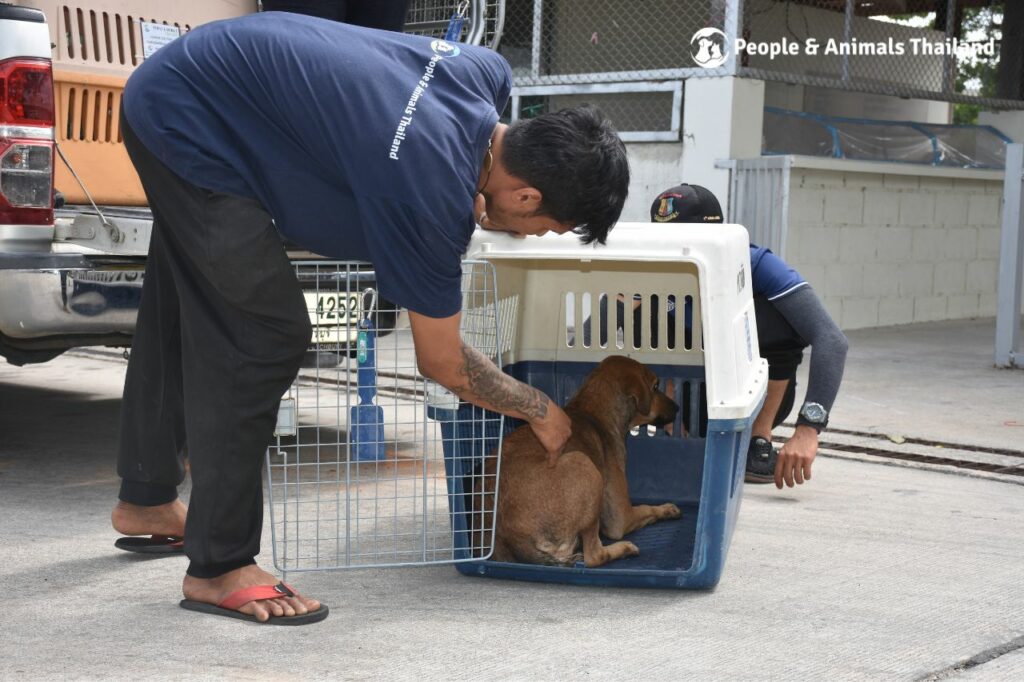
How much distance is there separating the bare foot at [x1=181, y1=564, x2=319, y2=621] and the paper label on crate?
271 centimetres

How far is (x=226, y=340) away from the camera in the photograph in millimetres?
2887

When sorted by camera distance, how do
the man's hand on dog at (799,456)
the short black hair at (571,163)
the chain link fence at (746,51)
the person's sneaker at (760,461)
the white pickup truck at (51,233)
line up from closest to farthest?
1. the short black hair at (571,163)
2. the man's hand on dog at (799,456)
3. the white pickup truck at (51,233)
4. the person's sneaker at (760,461)
5. the chain link fence at (746,51)

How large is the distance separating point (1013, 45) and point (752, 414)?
1149 cm

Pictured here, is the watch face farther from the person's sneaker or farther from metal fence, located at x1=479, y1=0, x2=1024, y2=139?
metal fence, located at x1=479, y1=0, x2=1024, y2=139

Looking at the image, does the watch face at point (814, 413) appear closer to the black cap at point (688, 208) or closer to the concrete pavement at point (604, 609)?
the concrete pavement at point (604, 609)

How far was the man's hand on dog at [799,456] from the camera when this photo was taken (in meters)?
3.69

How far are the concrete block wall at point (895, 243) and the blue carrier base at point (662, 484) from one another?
5.30 metres

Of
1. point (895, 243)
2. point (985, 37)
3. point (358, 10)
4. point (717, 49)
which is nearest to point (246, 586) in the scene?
point (358, 10)

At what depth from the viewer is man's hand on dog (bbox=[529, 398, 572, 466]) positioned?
3.06m

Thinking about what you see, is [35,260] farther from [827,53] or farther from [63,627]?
[827,53]

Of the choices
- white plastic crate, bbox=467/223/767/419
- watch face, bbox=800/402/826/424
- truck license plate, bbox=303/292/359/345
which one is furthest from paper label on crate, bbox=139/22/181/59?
watch face, bbox=800/402/826/424
